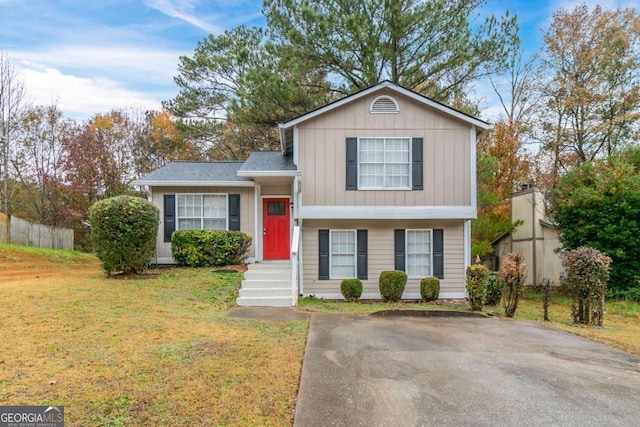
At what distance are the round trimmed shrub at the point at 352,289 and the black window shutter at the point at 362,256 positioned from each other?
0.46 m

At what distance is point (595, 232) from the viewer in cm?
1267

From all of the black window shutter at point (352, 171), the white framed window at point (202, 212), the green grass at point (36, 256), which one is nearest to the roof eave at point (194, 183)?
the white framed window at point (202, 212)

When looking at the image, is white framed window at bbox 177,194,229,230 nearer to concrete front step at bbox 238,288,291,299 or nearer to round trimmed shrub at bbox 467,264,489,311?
concrete front step at bbox 238,288,291,299

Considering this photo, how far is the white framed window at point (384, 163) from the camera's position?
1145 cm

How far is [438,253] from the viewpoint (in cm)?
1171

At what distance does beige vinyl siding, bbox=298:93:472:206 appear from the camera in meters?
11.4

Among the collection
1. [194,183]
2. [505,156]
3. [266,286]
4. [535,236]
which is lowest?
[266,286]

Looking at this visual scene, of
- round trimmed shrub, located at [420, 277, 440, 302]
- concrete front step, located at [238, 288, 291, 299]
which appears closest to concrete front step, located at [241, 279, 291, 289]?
concrete front step, located at [238, 288, 291, 299]

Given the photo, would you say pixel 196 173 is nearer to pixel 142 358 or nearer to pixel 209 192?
pixel 209 192

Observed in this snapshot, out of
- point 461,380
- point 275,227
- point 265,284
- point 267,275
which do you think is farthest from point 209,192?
point 461,380

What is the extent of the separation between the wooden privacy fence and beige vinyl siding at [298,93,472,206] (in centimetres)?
1323

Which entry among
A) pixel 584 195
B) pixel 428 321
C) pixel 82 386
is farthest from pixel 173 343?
pixel 584 195

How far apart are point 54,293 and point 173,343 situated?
14.2ft

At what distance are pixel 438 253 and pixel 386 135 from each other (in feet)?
12.4
